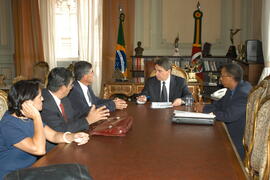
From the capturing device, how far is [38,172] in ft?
3.24

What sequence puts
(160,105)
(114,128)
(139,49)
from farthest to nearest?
(139,49) < (160,105) < (114,128)

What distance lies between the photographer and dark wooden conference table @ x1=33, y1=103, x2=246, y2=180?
155cm


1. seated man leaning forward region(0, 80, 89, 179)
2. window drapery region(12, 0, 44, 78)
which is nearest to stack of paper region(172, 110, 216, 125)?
seated man leaning forward region(0, 80, 89, 179)

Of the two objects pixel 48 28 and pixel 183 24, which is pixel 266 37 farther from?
pixel 48 28

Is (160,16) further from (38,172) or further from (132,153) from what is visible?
(38,172)

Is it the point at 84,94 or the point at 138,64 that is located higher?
the point at 138,64

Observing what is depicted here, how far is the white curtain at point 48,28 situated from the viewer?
6746mm

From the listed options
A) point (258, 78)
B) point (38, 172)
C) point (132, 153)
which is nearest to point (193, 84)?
point (258, 78)

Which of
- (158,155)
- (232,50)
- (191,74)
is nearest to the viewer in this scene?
(158,155)

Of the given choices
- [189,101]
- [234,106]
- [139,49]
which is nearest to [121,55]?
[139,49]

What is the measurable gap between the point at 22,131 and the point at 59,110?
1.99 ft

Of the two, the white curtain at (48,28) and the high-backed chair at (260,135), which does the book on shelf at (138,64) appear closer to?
the white curtain at (48,28)

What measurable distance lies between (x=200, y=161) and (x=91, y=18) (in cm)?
548

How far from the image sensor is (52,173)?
0.99 metres
